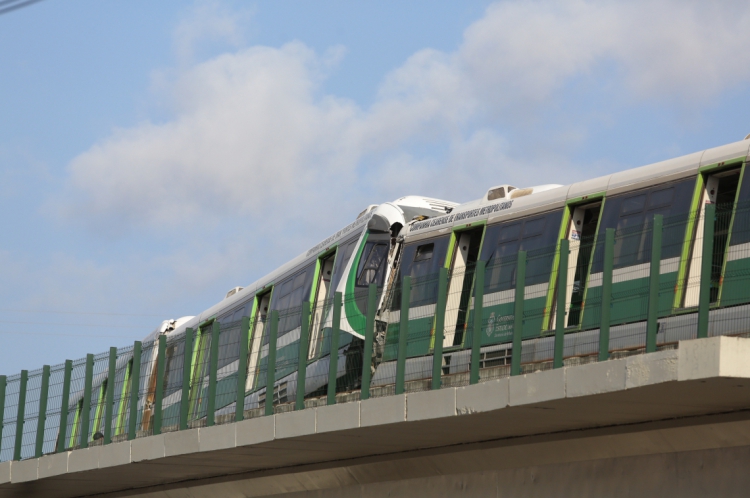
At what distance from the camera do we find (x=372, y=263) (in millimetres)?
20438

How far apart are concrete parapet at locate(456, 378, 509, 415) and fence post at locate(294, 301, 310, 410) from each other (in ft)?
9.23

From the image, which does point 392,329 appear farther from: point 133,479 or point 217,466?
point 133,479

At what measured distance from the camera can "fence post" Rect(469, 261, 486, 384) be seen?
12195 mm

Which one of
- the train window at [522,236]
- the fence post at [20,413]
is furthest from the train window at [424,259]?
the fence post at [20,413]

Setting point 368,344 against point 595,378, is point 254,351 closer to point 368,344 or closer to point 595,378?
point 368,344

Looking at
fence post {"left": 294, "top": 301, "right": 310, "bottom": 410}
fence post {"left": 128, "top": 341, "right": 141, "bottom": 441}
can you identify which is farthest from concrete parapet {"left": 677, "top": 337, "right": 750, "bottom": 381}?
fence post {"left": 128, "top": 341, "right": 141, "bottom": 441}

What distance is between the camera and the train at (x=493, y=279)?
11.0 m

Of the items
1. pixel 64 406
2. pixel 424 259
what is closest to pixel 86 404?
pixel 64 406

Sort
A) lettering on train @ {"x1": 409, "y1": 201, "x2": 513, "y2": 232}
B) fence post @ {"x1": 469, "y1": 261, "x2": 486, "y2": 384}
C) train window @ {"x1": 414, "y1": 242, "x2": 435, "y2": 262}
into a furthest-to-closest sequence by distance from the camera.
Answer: train window @ {"x1": 414, "y1": 242, "x2": 435, "y2": 262}, lettering on train @ {"x1": 409, "y1": 201, "x2": 513, "y2": 232}, fence post @ {"x1": 469, "y1": 261, "x2": 486, "y2": 384}

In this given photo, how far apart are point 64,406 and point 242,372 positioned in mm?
4334

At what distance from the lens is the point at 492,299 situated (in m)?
12.8

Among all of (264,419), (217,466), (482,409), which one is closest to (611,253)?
(482,409)

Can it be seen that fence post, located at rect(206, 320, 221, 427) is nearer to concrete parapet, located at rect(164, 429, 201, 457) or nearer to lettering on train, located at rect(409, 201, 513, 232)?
concrete parapet, located at rect(164, 429, 201, 457)

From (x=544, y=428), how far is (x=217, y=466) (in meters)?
5.85
